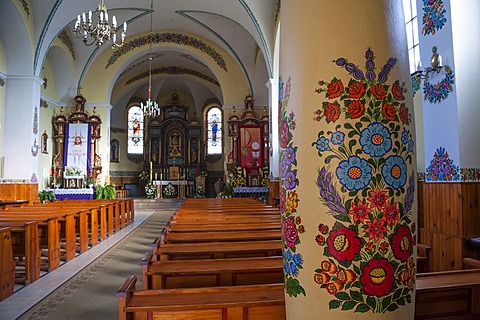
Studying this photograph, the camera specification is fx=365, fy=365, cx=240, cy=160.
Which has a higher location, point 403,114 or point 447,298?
point 403,114

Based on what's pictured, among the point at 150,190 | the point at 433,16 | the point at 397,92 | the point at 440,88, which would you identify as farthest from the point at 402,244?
the point at 150,190

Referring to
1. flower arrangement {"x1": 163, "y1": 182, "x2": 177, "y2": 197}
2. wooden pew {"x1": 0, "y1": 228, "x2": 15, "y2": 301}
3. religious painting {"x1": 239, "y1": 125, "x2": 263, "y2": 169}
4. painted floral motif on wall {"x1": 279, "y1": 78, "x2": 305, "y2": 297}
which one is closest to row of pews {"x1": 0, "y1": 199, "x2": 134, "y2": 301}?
wooden pew {"x1": 0, "y1": 228, "x2": 15, "y2": 301}

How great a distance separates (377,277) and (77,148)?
1453 centimetres

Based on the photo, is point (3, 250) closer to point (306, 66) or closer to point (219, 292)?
point (219, 292)

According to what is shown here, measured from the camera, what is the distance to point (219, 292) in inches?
69.3

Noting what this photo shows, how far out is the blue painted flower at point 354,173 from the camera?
96cm

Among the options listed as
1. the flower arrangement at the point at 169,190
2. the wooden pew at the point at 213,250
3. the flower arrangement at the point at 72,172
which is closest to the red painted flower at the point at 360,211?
the wooden pew at the point at 213,250

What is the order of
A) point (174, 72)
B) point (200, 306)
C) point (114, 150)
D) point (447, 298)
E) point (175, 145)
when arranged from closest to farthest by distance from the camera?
1. point (200, 306)
2. point (447, 298)
3. point (174, 72)
4. point (114, 150)
5. point (175, 145)

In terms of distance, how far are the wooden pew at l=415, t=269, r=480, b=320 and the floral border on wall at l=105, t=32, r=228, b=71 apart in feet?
46.4

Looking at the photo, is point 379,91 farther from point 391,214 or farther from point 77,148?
point 77,148

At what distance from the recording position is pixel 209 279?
2406 millimetres

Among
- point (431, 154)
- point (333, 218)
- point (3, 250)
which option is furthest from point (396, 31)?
point (3, 250)

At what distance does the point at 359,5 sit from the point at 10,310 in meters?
3.63

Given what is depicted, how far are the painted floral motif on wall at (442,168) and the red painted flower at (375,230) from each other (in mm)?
3016
